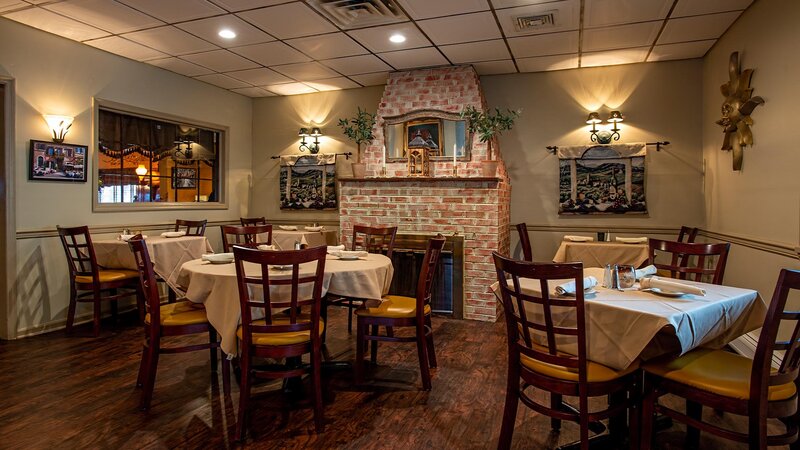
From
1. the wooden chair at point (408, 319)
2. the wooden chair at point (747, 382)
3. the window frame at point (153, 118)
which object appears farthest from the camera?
the window frame at point (153, 118)

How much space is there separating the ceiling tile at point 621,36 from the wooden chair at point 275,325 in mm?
3541

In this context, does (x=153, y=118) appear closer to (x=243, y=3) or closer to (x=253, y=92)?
(x=253, y=92)

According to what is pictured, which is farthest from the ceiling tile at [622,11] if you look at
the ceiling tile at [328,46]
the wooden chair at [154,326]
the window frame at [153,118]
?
the window frame at [153,118]

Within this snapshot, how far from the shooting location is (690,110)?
517 cm

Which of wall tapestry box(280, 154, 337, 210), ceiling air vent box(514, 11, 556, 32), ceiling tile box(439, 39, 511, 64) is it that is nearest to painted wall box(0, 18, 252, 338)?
wall tapestry box(280, 154, 337, 210)

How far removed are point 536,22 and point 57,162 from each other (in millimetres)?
4663

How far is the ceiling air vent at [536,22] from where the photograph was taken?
4014 millimetres

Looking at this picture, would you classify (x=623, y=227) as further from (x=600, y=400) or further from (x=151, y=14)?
(x=151, y=14)

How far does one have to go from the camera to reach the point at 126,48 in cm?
486

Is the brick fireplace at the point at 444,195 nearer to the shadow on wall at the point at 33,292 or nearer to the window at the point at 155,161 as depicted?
the window at the point at 155,161

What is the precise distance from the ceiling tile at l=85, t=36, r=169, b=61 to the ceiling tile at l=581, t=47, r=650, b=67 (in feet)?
15.1

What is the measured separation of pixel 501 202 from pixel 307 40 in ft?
8.68

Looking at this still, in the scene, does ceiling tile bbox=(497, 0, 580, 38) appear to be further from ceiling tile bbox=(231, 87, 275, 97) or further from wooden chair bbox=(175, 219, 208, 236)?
wooden chair bbox=(175, 219, 208, 236)

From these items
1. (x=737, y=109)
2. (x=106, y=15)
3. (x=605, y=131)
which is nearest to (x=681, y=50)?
(x=605, y=131)
